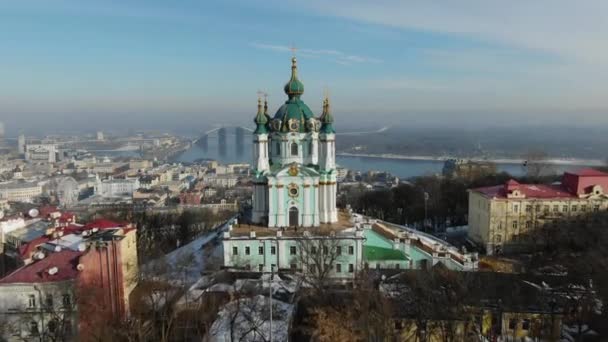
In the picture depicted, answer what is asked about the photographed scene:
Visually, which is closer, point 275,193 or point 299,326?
point 299,326

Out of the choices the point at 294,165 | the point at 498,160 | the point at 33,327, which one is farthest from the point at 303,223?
the point at 498,160

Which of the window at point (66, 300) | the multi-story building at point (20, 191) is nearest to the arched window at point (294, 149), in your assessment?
the window at point (66, 300)

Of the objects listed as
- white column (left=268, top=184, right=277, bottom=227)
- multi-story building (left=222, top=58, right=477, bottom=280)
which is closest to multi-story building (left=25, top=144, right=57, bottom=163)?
multi-story building (left=222, top=58, right=477, bottom=280)

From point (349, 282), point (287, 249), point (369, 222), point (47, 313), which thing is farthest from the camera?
point (369, 222)

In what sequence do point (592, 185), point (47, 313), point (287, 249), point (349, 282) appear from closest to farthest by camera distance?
1. point (47, 313)
2. point (349, 282)
3. point (287, 249)
4. point (592, 185)

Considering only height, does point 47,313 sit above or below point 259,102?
below

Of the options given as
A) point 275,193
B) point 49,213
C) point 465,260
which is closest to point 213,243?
point 275,193

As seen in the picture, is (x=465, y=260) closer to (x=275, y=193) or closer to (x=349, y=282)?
(x=349, y=282)

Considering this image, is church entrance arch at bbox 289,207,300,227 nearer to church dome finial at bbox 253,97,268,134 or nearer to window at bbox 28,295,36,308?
church dome finial at bbox 253,97,268,134

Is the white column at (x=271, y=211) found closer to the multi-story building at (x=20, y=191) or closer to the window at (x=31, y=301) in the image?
the window at (x=31, y=301)

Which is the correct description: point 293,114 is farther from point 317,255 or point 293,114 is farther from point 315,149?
point 317,255
